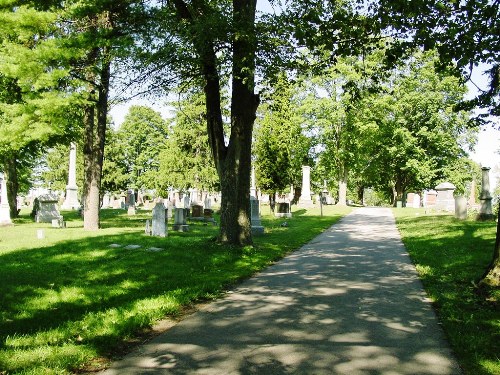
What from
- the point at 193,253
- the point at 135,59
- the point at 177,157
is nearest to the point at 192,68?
the point at 135,59

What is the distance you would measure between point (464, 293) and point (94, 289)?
6072mm

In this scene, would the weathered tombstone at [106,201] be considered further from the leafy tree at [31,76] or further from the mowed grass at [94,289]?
the mowed grass at [94,289]

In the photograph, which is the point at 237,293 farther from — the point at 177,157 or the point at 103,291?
the point at 177,157

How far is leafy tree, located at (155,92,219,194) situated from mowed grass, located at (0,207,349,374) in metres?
24.8

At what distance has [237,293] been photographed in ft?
23.0

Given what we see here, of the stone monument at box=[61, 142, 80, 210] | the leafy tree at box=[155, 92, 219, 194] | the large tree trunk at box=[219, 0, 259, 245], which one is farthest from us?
the leafy tree at box=[155, 92, 219, 194]

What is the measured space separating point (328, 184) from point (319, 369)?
5667cm

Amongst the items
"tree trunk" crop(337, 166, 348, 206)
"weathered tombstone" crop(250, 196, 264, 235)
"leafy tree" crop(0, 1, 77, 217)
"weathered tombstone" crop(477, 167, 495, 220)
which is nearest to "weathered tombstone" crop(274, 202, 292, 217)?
"weathered tombstone" crop(250, 196, 264, 235)

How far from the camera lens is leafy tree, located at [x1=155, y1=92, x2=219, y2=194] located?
3834 centimetres

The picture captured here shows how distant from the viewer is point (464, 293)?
6.89 m

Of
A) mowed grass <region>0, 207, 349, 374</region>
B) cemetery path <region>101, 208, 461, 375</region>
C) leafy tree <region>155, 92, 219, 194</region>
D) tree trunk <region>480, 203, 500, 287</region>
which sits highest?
leafy tree <region>155, 92, 219, 194</region>

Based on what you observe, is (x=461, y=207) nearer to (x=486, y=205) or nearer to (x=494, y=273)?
(x=486, y=205)

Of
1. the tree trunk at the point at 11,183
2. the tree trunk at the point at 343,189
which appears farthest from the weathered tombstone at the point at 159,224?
the tree trunk at the point at 343,189

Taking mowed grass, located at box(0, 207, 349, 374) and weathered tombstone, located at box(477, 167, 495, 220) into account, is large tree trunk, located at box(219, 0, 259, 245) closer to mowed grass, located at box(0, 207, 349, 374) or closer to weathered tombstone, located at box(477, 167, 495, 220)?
mowed grass, located at box(0, 207, 349, 374)
